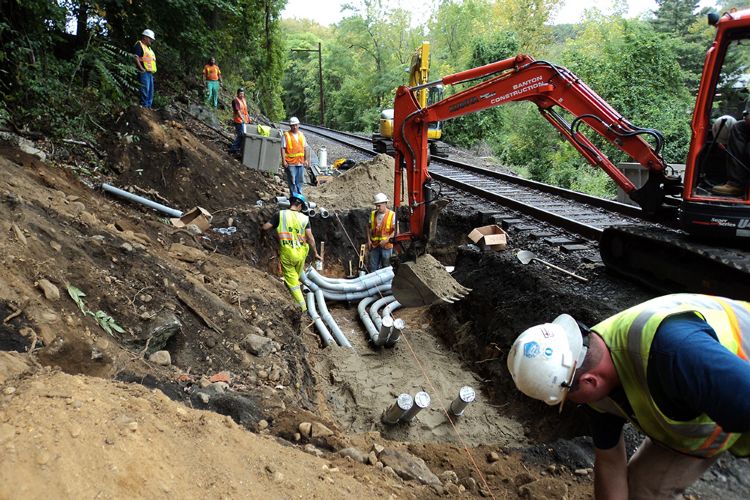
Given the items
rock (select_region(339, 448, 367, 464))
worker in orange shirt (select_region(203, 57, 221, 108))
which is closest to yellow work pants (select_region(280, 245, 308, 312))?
rock (select_region(339, 448, 367, 464))

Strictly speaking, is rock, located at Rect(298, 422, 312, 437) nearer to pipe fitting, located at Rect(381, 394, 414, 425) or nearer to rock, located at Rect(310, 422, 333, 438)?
rock, located at Rect(310, 422, 333, 438)

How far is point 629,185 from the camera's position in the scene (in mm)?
6582

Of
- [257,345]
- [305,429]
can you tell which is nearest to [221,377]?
[257,345]

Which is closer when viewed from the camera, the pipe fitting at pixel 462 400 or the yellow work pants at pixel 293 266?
the pipe fitting at pixel 462 400

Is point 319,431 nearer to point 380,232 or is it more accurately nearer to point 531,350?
point 531,350

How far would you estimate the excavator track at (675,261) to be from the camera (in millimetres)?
4934

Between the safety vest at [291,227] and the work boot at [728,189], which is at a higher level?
the work boot at [728,189]

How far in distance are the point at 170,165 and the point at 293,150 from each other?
2345mm

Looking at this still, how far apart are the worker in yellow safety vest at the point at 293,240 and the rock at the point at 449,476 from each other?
4106mm

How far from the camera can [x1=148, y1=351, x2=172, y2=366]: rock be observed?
3.97 m

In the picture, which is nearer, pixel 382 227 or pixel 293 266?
pixel 293 266

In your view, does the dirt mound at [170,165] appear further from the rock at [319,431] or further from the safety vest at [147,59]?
the rock at [319,431]

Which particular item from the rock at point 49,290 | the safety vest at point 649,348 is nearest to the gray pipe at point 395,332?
the rock at point 49,290

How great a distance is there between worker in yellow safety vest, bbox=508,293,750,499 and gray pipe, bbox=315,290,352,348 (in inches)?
208
